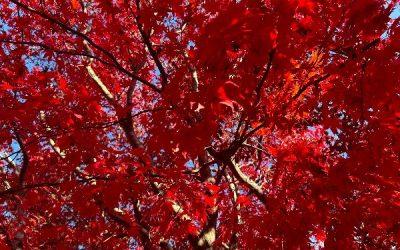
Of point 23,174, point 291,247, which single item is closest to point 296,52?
point 291,247

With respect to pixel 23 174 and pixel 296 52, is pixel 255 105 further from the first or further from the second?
pixel 23 174

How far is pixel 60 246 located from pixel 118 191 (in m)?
4.90

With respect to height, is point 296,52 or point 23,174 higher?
point 23,174

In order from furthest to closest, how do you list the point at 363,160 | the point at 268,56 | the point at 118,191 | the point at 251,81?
the point at 118,191
the point at 363,160
the point at 251,81
the point at 268,56

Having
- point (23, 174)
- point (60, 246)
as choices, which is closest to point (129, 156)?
point (23, 174)

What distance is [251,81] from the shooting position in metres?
3.94

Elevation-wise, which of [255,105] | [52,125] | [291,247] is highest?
[52,125]

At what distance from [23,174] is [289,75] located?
509 cm

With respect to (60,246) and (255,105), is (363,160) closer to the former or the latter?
(255,105)

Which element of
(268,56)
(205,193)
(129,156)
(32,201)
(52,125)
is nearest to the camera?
(268,56)

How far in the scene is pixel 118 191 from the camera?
5.14m

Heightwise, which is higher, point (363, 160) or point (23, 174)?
point (23, 174)

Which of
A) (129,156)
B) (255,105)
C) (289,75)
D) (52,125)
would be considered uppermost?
(52,125)

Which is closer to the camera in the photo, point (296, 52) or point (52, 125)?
point (296, 52)
